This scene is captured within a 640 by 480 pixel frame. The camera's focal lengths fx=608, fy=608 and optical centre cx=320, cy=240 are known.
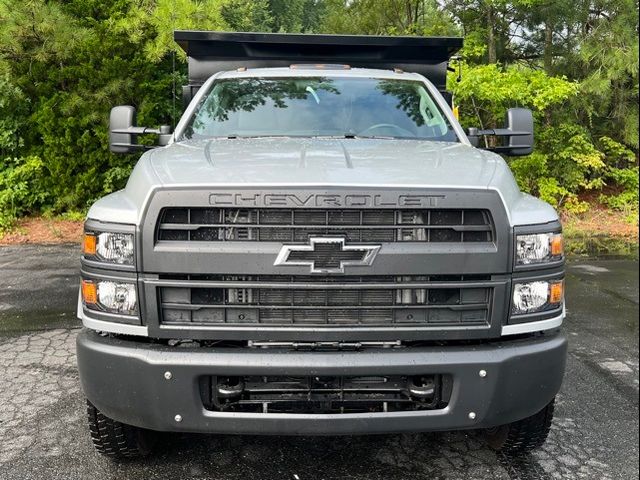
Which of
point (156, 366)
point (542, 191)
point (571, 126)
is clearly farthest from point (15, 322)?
point (571, 126)

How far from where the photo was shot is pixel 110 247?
8.87 feet

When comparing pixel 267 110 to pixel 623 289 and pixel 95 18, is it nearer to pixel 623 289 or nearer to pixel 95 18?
pixel 623 289

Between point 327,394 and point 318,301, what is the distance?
42 cm

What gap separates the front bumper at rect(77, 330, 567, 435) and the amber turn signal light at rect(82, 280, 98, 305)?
0.19 metres

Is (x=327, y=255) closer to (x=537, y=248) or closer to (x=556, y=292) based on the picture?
(x=537, y=248)

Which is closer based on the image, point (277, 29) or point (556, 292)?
point (556, 292)

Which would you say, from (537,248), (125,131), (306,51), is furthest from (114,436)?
(306,51)

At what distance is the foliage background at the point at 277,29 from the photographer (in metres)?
10.1

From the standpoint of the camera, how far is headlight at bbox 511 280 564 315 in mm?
2742

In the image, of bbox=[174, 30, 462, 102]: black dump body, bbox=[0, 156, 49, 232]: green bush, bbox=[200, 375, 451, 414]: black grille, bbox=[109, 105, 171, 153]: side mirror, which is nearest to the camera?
bbox=[200, 375, 451, 414]: black grille

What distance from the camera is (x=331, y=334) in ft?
8.79

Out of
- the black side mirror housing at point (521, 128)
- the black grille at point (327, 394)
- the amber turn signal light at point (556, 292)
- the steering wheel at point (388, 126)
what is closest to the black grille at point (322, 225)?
the amber turn signal light at point (556, 292)

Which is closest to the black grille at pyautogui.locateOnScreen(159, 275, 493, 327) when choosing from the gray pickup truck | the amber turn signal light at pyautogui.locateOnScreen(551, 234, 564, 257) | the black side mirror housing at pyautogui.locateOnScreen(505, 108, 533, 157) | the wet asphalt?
the gray pickup truck

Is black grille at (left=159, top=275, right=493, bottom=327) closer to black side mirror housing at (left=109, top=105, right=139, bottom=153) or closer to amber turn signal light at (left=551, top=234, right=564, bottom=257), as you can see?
amber turn signal light at (left=551, top=234, right=564, bottom=257)
